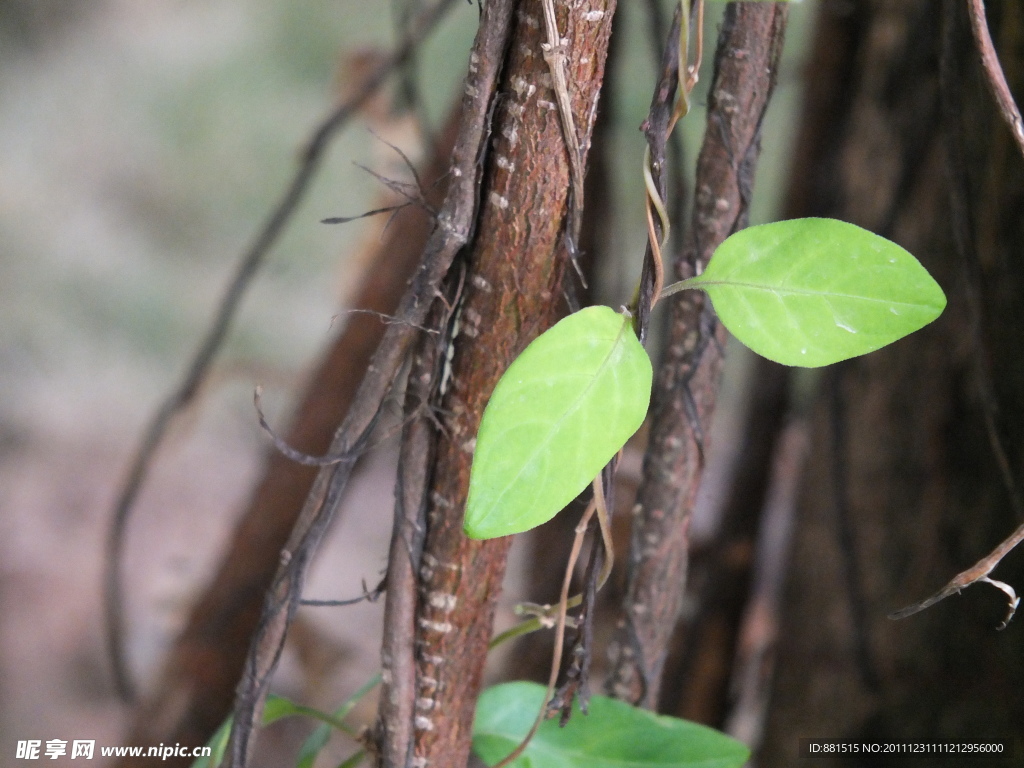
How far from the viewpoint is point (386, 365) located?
304mm

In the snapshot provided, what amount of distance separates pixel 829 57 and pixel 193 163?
120 cm

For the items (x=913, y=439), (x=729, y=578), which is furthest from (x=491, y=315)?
(x=729, y=578)

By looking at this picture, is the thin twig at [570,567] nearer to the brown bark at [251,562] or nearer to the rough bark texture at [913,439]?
the rough bark texture at [913,439]

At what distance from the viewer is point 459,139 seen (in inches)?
10.9

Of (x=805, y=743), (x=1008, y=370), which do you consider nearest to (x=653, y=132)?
(x=1008, y=370)

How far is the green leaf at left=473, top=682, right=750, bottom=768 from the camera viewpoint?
373mm

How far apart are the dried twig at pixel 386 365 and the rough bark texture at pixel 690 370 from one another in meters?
0.12

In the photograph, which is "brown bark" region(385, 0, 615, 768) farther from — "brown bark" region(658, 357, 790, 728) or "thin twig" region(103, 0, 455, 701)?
"brown bark" region(658, 357, 790, 728)

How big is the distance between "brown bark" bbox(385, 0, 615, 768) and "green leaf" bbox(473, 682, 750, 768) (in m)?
0.03

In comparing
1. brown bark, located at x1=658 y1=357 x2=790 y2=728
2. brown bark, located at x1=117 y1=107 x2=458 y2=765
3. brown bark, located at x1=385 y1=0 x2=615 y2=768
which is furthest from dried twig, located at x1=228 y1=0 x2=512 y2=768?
brown bark, located at x1=658 y1=357 x2=790 y2=728

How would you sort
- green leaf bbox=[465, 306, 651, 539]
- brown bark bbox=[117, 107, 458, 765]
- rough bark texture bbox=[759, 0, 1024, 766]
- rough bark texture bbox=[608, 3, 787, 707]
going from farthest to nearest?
brown bark bbox=[117, 107, 458, 765]
rough bark texture bbox=[759, 0, 1024, 766]
rough bark texture bbox=[608, 3, 787, 707]
green leaf bbox=[465, 306, 651, 539]

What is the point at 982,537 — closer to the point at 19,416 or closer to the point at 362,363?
the point at 362,363

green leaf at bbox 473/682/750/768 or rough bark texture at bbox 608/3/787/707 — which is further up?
rough bark texture at bbox 608/3/787/707

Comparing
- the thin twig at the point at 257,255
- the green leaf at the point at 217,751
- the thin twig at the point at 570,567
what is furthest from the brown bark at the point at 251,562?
the thin twig at the point at 570,567
